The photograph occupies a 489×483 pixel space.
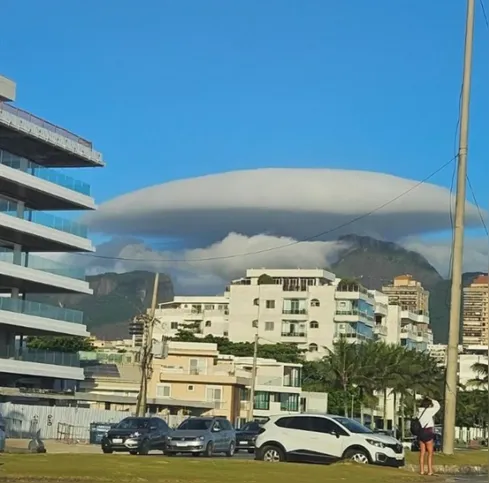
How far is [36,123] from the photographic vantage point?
70.3m

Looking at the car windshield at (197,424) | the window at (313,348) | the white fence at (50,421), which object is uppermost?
the window at (313,348)

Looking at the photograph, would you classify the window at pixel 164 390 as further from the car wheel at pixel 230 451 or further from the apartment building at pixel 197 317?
the apartment building at pixel 197 317

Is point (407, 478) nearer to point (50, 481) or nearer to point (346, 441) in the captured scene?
point (346, 441)

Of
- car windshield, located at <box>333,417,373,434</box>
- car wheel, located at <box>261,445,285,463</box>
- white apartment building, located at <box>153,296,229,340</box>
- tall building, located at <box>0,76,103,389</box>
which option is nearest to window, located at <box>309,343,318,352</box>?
white apartment building, located at <box>153,296,229,340</box>

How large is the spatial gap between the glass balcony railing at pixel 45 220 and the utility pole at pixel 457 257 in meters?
A: 41.4

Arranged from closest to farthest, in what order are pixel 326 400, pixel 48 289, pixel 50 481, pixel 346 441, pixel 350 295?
pixel 50 481 → pixel 346 441 → pixel 48 289 → pixel 326 400 → pixel 350 295

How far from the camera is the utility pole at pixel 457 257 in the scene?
108 ft

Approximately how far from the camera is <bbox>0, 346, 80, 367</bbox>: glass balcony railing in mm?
71625

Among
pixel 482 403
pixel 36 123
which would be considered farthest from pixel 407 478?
pixel 482 403

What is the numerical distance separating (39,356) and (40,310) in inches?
133

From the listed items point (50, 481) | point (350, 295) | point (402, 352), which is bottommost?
point (50, 481)

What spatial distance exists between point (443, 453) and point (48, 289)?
47.2 metres

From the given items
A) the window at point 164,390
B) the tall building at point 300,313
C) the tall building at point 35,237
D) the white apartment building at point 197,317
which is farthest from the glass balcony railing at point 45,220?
the white apartment building at point 197,317

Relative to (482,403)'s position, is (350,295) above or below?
above
